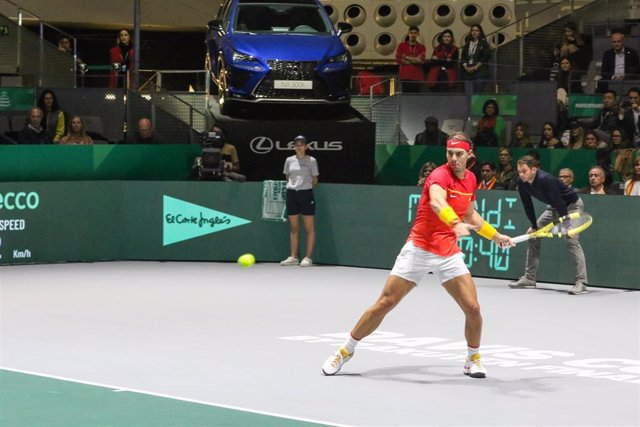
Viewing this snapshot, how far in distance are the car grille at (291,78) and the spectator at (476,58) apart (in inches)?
109

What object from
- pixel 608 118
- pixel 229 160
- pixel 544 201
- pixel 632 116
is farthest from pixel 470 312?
pixel 229 160

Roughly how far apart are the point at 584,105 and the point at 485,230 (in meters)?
11.4

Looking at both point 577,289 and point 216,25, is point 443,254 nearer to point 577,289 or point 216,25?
point 577,289

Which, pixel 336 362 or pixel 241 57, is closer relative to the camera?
pixel 336 362

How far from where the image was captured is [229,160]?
22219 mm

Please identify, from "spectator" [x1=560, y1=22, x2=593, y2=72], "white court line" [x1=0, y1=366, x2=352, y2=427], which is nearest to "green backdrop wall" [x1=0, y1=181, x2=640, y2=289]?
"spectator" [x1=560, y1=22, x2=593, y2=72]

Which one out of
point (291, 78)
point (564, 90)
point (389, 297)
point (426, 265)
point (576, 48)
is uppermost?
point (576, 48)

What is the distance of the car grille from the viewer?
22.5m

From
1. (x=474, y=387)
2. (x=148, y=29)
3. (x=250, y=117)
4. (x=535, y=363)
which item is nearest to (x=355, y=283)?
(x=250, y=117)

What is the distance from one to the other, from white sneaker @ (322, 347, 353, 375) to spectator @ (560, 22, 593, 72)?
47.2ft

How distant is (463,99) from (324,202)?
3.46 meters

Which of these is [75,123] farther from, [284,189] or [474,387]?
[474,387]

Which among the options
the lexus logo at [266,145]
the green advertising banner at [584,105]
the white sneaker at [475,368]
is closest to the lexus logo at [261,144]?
the lexus logo at [266,145]

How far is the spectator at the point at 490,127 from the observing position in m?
22.0
